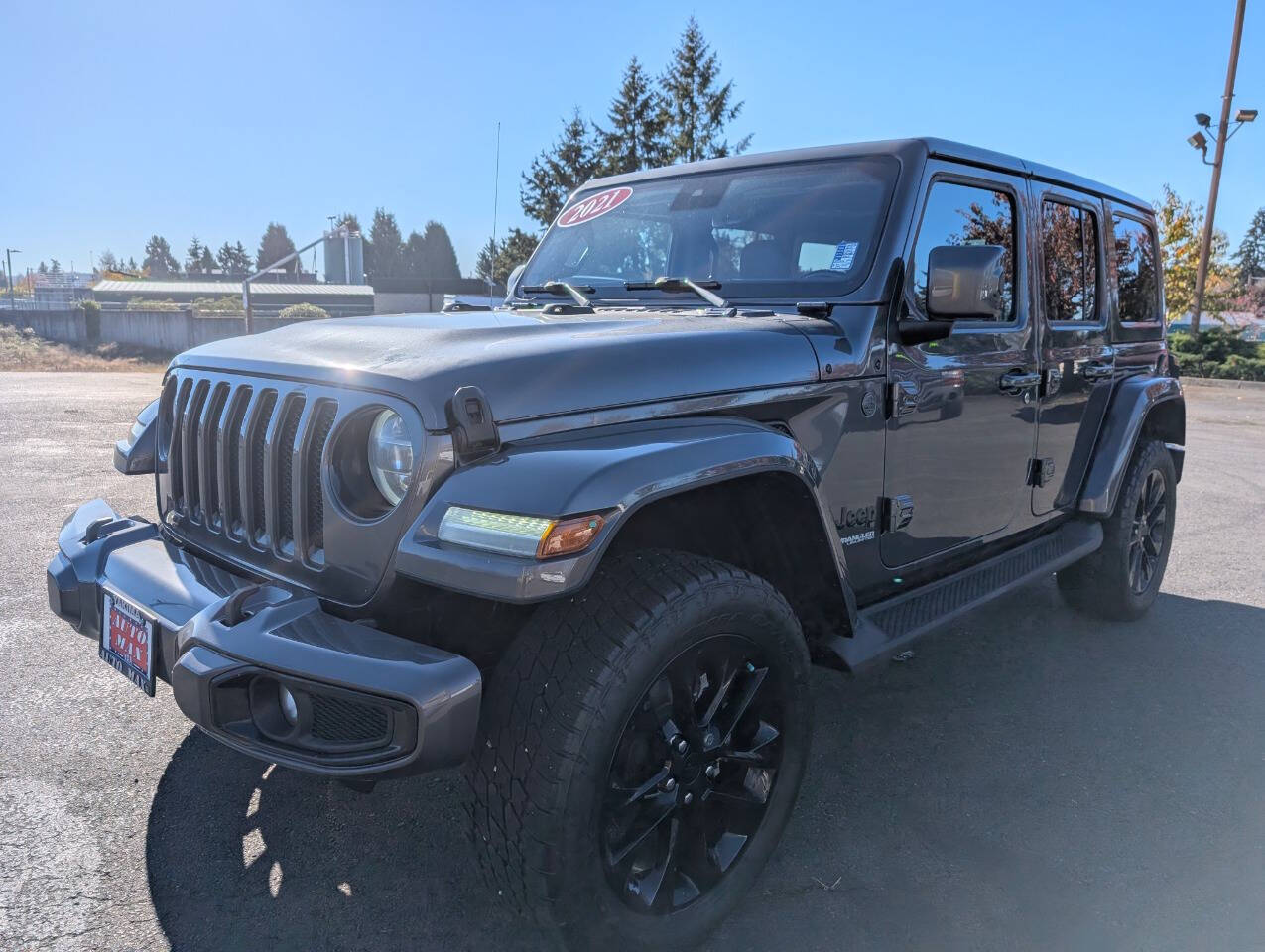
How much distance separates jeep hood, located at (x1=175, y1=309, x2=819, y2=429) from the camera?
2.03m

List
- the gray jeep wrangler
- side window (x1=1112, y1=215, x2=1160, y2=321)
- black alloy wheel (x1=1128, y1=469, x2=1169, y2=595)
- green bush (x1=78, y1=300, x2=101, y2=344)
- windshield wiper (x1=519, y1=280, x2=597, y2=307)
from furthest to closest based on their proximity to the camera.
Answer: green bush (x1=78, y1=300, x2=101, y2=344), black alloy wheel (x1=1128, y1=469, x2=1169, y2=595), side window (x1=1112, y1=215, x2=1160, y2=321), windshield wiper (x1=519, y1=280, x2=597, y2=307), the gray jeep wrangler

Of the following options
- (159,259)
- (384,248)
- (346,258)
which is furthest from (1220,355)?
(159,259)

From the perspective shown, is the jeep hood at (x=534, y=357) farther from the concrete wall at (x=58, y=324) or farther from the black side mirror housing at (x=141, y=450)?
the concrete wall at (x=58, y=324)

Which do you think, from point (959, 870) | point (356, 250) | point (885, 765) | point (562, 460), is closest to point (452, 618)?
point (562, 460)

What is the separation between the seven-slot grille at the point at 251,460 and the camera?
210 centimetres

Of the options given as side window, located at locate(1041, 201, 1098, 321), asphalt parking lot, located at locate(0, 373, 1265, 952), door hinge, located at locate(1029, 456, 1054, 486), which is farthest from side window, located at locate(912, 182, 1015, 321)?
asphalt parking lot, located at locate(0, 373, 1265, 952)

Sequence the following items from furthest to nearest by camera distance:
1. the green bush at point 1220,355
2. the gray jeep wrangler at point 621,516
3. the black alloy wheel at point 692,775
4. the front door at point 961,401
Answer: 1. the green bush at point 1220,355
2. the front door at point 961,401
3. the black alloy wheel at point 692,775
4. the gray jeep wrangler at point 621,516

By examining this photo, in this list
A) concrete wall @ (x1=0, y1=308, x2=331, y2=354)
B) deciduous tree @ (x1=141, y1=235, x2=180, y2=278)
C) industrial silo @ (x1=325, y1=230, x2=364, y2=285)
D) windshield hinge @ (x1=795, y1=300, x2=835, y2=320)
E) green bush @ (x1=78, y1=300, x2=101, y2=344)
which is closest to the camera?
windshield hinge @ (x1=795, y1=300, x2=835, y2=320)

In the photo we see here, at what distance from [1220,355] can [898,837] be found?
2148 centimetres

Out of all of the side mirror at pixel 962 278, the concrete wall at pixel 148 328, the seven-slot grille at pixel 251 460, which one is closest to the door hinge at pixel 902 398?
the side mirror at pixel 962 278

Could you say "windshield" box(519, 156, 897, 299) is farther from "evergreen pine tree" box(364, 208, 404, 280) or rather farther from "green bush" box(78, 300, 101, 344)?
"evergreen pine tree" box(364, 208, 404, 280)

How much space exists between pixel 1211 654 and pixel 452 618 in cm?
379

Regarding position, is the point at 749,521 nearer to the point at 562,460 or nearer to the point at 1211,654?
the point at 562,460

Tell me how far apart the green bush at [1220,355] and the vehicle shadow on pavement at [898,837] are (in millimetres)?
18514
